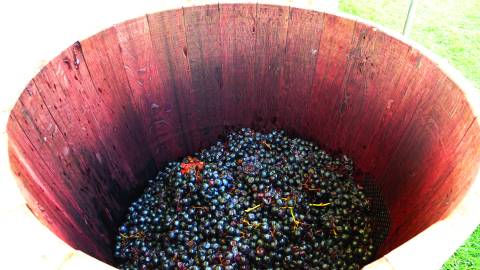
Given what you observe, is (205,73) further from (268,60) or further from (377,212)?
(377,212)

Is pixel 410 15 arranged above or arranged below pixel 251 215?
above

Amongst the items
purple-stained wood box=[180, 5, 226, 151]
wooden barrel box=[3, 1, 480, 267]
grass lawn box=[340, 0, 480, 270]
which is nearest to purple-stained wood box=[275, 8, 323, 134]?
wooden barrel box=[3, 1, 480, 267]

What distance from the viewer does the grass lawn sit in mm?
3293

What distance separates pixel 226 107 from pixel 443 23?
3.04 m

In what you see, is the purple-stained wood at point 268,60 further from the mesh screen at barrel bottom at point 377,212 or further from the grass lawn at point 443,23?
the grass lawn at point 443,23

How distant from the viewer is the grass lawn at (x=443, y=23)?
3293 millimetres

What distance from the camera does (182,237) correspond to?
1.54 metres

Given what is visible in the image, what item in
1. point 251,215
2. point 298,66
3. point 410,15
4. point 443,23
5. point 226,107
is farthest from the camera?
point 443,23

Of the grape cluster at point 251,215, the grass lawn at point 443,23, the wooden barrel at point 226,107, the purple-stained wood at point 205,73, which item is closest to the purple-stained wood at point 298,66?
the wooden barrel at point 226,107

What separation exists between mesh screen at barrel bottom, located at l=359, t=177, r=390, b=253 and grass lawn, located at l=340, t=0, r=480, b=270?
193 cm

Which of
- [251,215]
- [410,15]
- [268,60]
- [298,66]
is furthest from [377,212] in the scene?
[410,15]

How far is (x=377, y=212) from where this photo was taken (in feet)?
5.46

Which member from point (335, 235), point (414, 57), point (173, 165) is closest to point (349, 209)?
point (335, 235)

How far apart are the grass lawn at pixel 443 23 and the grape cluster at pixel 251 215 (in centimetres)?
212
